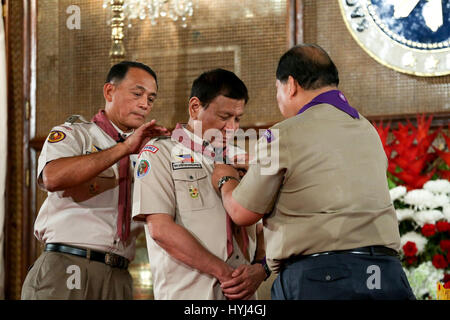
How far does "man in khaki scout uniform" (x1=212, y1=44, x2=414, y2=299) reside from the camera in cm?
155

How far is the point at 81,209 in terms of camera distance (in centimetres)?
211

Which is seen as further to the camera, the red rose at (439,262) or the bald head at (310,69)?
the red rose at (439,262)

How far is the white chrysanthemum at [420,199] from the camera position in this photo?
252cm

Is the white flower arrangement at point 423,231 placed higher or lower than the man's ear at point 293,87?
lower

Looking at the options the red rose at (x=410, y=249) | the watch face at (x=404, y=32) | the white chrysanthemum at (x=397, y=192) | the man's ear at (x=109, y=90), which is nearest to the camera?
the man's ear at (x=109, y=90)

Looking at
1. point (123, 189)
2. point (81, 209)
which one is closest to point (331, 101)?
point (123, 189)

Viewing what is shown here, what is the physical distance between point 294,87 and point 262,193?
1.05 ft

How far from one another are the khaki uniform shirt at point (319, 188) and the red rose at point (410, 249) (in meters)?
0.85

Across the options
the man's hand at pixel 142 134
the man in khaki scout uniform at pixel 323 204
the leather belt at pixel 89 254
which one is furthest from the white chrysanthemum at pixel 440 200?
the leather belt at pixel 89 254

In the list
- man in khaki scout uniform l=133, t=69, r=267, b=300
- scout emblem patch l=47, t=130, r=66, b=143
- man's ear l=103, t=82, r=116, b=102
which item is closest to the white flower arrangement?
man in khaki scout uniform l=133, t=69, r=267, b=300

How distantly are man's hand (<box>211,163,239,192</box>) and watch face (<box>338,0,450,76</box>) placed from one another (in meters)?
1.52

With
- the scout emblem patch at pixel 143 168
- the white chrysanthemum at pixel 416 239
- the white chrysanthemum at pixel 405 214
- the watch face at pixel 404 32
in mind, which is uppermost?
the watch face at pixel 404 32

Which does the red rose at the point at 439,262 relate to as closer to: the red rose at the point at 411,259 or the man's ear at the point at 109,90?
the red rose at the point at 411,259

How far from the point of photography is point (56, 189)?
2.03m
